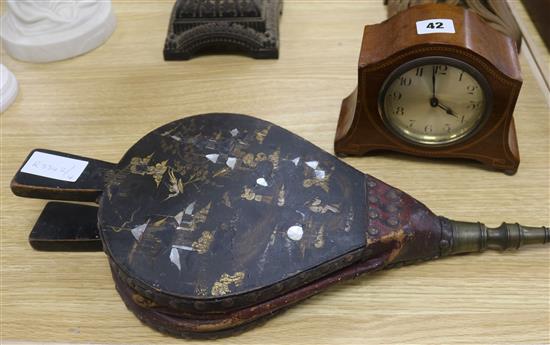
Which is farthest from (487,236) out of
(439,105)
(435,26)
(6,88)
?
(6,88)

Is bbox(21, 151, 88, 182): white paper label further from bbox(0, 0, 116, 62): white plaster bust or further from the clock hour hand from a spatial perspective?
the clock hour hand

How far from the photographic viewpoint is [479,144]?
110cm

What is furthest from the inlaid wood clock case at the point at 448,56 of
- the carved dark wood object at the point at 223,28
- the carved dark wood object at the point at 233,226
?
the carved dark wood object at the point at 223,28

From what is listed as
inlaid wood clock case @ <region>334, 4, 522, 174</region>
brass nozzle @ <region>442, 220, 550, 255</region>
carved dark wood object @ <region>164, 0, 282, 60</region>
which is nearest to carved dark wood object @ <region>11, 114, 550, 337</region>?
brass nozzle @ <region>442, 220, 550, 255</region>

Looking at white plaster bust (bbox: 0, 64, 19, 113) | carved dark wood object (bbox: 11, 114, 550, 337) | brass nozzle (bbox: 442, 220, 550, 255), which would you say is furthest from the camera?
white plaster bust (bbox: 0, 64, 19, 113)

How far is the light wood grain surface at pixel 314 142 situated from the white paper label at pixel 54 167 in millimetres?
135

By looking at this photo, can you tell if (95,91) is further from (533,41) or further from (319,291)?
(533,41)

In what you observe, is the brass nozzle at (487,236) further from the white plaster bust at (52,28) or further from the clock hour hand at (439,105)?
the white plaster bust at (52,28)

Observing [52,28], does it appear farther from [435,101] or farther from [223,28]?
[435,101]

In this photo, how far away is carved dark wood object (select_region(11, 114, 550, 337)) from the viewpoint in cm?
86

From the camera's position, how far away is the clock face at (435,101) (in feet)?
3.37

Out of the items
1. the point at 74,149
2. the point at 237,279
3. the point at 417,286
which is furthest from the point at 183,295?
the point at 74,149

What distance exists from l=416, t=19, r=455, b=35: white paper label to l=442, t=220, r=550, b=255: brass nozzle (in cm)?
34

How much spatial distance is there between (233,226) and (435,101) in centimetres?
46
